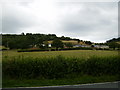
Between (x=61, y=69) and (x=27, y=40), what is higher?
(x=27, y=40)

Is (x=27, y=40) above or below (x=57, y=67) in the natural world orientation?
above

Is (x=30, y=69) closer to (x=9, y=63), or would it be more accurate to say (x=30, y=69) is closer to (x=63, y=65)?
(x=9, y=63)

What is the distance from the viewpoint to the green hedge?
891 cm

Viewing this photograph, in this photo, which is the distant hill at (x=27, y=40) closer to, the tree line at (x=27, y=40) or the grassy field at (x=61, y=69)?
the tree line at (x=27, y=40)

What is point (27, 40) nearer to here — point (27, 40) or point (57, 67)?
point (27, 40)

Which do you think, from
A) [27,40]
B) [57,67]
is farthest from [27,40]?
[57,67]

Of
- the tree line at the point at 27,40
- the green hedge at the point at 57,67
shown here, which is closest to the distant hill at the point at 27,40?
the tree line at the point at 27,40

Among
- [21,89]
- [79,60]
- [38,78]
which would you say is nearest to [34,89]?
[21,89]

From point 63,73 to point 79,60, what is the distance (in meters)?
1.51

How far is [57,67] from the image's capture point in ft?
30.4

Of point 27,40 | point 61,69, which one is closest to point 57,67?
point 61,69

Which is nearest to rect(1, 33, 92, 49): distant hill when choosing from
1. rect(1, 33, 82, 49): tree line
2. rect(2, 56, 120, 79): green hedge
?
rect(1, 33, 82, 49): tree line

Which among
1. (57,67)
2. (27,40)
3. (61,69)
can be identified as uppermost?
(27,40)

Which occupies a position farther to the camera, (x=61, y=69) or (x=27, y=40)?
(x=27, y=40)
